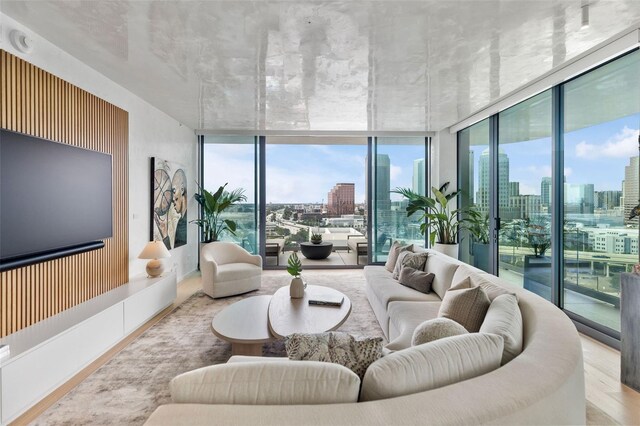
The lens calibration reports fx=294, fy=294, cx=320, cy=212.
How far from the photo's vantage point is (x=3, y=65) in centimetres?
208

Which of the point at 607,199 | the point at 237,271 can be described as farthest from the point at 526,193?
the point at 237,271

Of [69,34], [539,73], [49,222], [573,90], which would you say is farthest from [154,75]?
[573,90]

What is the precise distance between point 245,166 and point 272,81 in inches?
110

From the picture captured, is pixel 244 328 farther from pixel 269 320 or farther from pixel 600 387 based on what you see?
pixel 600 387

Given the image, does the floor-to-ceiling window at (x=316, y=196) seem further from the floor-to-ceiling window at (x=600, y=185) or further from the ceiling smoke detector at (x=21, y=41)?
the ceiling smoke detector at (x=21, y=41)

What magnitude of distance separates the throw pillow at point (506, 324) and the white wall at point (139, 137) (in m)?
3.65

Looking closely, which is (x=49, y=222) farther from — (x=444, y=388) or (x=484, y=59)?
(x=484, y=59)

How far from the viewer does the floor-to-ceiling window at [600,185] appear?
265cm

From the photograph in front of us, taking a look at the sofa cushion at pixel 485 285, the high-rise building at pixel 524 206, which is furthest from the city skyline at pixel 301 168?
the sofa cushion at pixel 485 285

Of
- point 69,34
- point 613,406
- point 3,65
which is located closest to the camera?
point 613,406

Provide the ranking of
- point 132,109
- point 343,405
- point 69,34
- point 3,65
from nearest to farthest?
point 343,405 < point 3,65 < point 69,34 < point 132,109

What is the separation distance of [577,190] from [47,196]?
4.95 m

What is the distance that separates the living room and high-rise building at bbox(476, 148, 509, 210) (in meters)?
0.04

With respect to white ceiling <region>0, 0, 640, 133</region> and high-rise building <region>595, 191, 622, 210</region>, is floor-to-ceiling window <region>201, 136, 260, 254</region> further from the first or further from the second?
high-rise building <region>595, 191, 622, 210</region>
